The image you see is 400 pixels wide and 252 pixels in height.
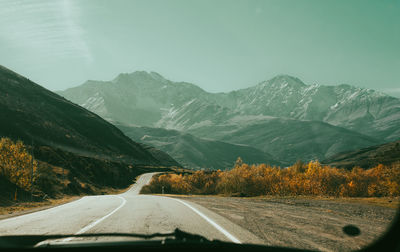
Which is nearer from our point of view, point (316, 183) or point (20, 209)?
point (20, 209)

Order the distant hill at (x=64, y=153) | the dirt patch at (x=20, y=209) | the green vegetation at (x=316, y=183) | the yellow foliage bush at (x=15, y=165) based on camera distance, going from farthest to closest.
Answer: the distant hill at (x=64, y=153) → the green vegetation at (x=316, y=183) → the yellow foliage bush at (x=15, y=165) → the dirt patch at (x=20, y=209)

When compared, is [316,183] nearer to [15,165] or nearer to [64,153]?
[15,165]

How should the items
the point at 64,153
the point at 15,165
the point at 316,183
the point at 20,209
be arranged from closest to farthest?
the point at 20,209 → the point at 316,183 → the point at 15,165 → the point at 64,153

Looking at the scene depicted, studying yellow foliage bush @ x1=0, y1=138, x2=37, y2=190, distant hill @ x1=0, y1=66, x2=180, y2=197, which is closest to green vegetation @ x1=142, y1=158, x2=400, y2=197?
yellow foliage bush @ x1=0, y1=138, x2=37, y2=190

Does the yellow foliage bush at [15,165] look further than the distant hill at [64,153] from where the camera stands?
No

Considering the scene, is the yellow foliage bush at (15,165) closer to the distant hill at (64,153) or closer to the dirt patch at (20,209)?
the distant hill at (64,153)

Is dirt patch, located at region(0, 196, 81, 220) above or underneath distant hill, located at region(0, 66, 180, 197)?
underneath

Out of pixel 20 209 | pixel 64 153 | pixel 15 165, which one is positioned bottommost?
pixel 20 209

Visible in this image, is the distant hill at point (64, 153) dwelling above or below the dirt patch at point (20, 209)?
above

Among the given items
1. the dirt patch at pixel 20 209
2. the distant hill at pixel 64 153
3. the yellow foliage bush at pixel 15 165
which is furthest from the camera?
the distant hill at pixel 64 153

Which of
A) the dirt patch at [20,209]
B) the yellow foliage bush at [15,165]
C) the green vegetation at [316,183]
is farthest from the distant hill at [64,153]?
the green vegetation at [316,183]

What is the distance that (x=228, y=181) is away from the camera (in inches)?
3039

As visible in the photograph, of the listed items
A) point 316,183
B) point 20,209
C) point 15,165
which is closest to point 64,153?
point 15,165

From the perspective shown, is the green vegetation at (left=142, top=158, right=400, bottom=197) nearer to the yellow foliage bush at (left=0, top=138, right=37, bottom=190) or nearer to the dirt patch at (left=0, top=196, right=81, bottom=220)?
the dirt patch at (left=0, top=196, right=81, bottom=220)
